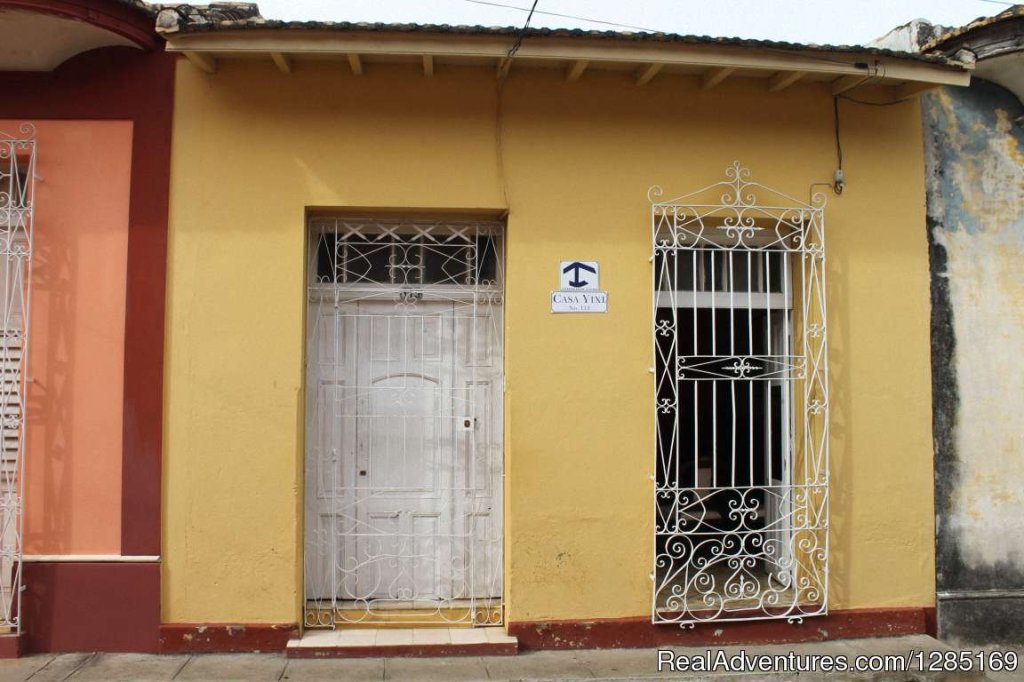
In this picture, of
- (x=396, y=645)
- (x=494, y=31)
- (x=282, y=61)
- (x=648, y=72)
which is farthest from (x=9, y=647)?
(x=648, y=72)

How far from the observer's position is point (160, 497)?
536 cm

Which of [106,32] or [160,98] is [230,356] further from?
[106,32]

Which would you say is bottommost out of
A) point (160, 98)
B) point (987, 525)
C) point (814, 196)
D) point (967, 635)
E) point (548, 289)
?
point (967, 635)

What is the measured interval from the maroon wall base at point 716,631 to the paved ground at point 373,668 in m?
0.07

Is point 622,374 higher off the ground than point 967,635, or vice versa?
point 622,374

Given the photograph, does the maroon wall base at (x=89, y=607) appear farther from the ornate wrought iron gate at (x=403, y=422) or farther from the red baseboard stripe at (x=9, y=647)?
the ornate wrought iron gate at (x=403, y=422)

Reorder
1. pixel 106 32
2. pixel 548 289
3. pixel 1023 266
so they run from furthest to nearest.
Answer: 1. pixel 1023 266
2. pixel 548 289
3. pixel 106 32

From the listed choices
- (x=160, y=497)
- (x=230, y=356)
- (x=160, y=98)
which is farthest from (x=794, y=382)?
(x=160, y=98)

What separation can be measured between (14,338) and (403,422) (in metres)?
2.50

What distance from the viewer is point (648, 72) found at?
5.49m

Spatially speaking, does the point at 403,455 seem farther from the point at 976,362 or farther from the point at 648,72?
the point at 976,362

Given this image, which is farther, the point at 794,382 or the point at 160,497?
the point at 794,382

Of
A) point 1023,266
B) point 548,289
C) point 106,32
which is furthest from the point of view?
point 1023,266

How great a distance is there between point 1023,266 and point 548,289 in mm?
3377
